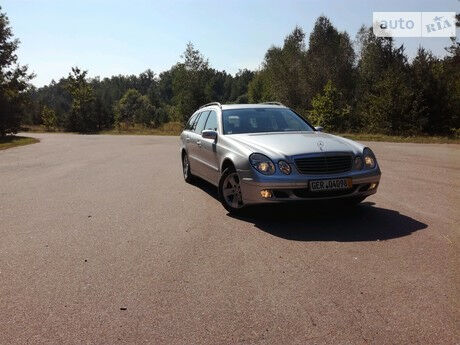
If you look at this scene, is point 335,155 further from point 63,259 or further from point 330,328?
point 63,259

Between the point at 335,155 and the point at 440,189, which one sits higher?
the point at 335,155

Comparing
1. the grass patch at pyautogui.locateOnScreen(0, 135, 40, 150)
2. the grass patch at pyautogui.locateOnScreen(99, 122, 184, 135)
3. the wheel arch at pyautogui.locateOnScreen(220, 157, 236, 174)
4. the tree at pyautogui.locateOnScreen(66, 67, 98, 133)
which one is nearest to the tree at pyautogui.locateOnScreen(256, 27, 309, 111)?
the grass patch at pyautogui.locateOnScreen(99, 122, 184, 135)

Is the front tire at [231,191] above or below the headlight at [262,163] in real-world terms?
below

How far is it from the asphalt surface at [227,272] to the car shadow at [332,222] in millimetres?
24

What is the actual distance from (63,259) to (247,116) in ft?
13.4

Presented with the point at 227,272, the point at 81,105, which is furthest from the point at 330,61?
the point at 227,272

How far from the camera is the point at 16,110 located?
35031mm

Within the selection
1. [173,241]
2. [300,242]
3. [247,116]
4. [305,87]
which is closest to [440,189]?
[247,116]

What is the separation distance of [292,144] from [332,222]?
3.97 feet

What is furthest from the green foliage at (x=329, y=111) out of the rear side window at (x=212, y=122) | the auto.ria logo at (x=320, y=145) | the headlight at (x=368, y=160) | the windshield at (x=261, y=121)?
the auto.ria logo at (x=320, y=145)

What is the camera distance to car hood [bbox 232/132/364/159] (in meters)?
5.75

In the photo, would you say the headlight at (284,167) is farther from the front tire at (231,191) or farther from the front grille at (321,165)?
the front tire at (231,191)

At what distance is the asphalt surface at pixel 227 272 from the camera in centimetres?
296

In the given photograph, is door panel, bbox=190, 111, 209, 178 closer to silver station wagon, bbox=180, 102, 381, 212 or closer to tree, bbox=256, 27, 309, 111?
silver station wagon, bbox=180, 102, 381, 212
